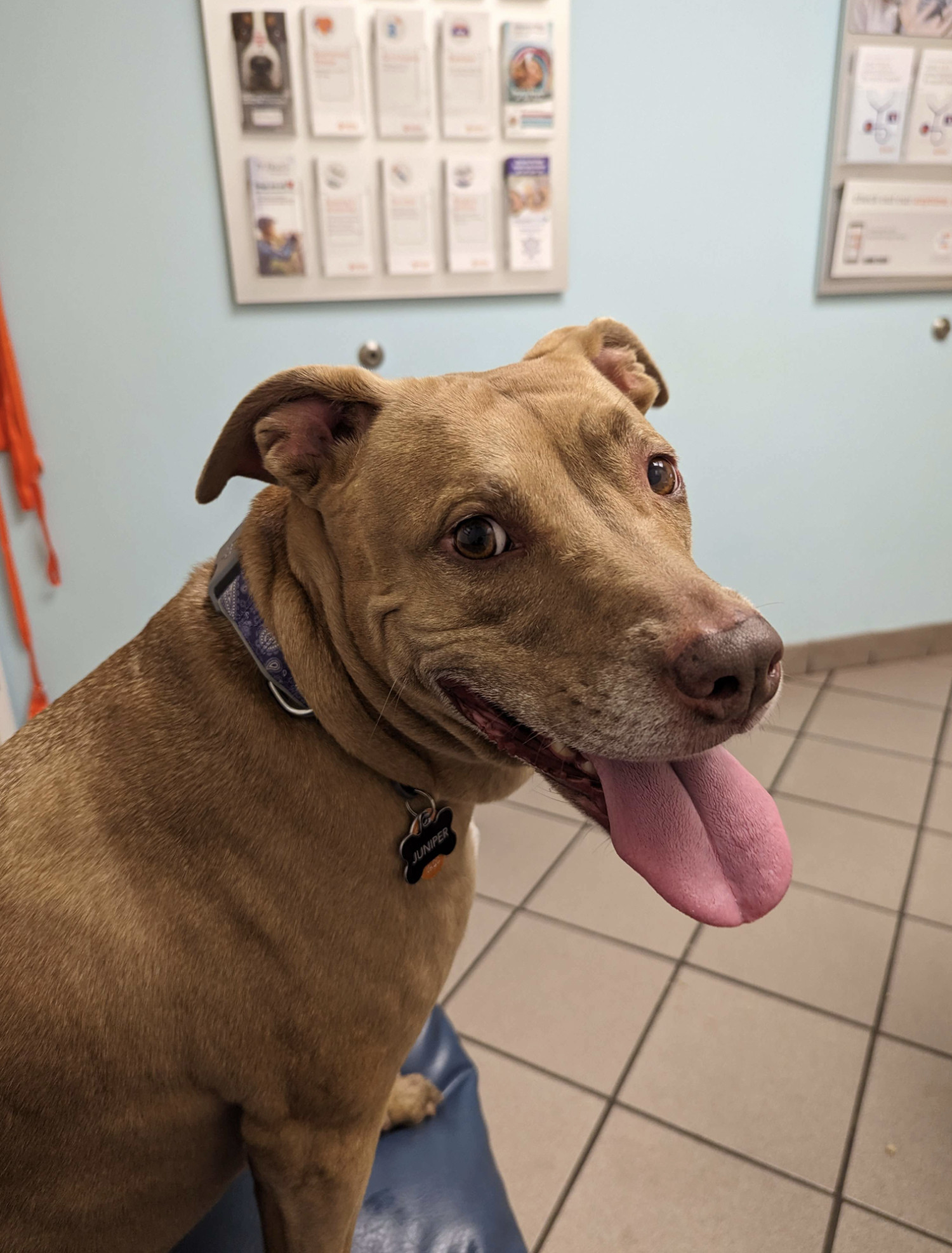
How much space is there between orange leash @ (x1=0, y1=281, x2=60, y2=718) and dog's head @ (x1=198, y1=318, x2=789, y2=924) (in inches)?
66.5

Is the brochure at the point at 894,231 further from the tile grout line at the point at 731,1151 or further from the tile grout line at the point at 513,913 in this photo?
the tile grout line at the point at 731,1151

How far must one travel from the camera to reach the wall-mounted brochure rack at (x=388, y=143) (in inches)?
88.9

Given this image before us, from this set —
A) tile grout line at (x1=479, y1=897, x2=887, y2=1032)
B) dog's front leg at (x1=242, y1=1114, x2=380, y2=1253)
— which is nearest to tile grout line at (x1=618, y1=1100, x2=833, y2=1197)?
tile grout line at (x1=479, y1=897, x2=887, y2=1032)

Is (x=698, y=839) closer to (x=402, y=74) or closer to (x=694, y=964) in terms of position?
(x=694, y=964)

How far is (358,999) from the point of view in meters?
0.95

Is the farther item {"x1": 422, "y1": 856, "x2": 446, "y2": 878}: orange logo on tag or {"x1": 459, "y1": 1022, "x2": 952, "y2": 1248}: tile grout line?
{"x1": 459, "y1": 1022, "x2": 952, "y2": 1248}: tile grout line

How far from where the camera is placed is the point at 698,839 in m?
0.97

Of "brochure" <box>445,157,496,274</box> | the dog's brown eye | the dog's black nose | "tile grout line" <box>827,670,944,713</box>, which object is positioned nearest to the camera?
the dog's black nose

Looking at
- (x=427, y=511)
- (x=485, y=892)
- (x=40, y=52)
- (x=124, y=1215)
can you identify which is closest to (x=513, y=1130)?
(x=485, y=892)

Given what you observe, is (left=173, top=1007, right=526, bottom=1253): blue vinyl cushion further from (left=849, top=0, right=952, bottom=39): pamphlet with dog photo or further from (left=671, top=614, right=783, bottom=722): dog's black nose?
(left=849, top=0, right=952, bottom=39): pamphlet with dog photo

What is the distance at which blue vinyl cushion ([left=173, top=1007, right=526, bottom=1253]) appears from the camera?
125 cm

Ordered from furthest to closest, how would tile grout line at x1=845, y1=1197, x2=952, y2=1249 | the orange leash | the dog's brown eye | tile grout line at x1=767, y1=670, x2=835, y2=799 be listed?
tile grout line at x1=767, y1=670, x2=835, y2=799, the orange leash, tile grout line at x1=845, y1=1197, x2=952, y2=1249, the dog's brown eye

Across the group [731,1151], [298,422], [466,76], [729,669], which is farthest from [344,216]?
[731,1151]

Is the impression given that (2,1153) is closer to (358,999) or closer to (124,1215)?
(124,1215)
